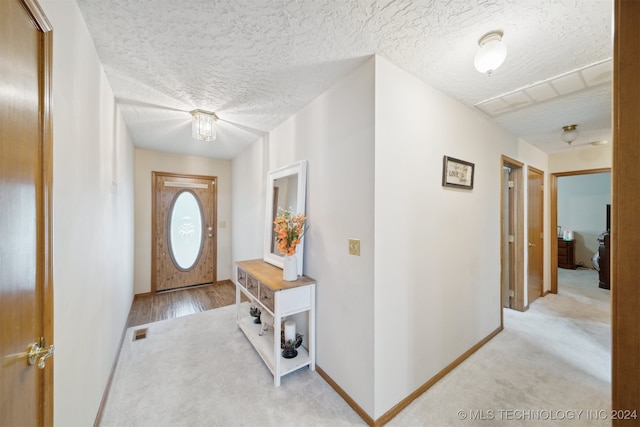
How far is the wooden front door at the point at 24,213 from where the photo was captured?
A: 0.66 m

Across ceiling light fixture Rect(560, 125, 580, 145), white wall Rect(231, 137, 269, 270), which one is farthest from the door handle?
ceiling light fixture Rect(560, 125, 580, 145)

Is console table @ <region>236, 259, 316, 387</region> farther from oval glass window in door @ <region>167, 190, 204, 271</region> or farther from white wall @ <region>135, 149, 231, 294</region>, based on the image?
white wall @ <region>135, 149, 231, 294</region>

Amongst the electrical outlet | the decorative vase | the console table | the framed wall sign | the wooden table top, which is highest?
the framed wall sign

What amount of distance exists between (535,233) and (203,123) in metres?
4.82

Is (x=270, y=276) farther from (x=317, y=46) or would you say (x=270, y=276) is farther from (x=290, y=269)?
(x=317, y=46)

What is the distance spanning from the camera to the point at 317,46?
148 cm

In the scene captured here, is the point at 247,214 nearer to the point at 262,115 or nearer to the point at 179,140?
the point at 179,140

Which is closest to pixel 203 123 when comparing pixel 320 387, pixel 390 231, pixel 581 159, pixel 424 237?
pixel 390 231

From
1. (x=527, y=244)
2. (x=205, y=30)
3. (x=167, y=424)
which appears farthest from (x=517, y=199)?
(x=167, y=424)

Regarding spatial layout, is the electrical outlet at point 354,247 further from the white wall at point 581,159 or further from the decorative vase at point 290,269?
the white wall at point 581,159

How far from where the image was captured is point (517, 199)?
10.5ft

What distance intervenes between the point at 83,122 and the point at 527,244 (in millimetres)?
4797

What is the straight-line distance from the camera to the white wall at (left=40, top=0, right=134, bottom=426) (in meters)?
1.02

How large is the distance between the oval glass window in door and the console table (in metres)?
2.35
